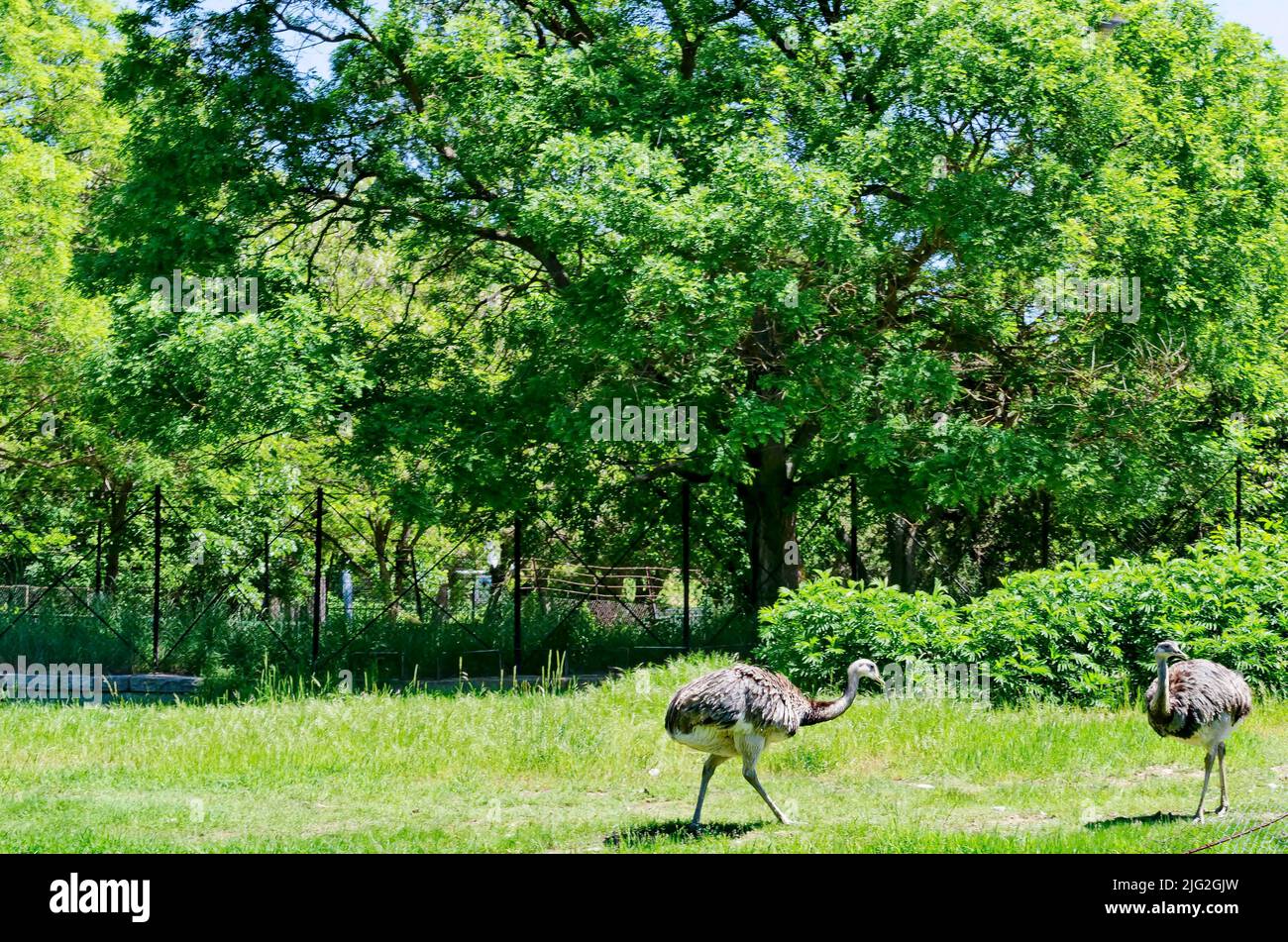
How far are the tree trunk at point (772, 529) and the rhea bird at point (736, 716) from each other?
10800 mm

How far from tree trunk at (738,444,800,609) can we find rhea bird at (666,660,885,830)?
1080 centimetres

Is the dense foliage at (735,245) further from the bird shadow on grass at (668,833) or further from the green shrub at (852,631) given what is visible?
the bird shadow on grass at (668,833)

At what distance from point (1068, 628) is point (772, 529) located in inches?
285


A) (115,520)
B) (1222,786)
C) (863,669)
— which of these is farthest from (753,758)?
(115,520)

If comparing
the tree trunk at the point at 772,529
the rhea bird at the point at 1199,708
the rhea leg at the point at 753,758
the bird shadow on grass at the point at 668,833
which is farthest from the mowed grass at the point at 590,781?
the tree trunk at the point at 772,529

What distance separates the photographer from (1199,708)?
10164 mm

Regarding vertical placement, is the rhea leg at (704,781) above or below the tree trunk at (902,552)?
below

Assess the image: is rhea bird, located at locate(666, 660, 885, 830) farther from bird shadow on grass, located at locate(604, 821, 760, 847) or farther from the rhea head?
the rhea head

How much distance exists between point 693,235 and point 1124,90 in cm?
631

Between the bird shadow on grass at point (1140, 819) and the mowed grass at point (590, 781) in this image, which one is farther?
the bird shadow on grass at point (1140, 819)

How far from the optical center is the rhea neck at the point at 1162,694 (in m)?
10.2

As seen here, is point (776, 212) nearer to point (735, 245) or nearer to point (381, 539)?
point (735, 245)

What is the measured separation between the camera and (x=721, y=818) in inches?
412

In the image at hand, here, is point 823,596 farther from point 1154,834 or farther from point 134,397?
point 134,397
